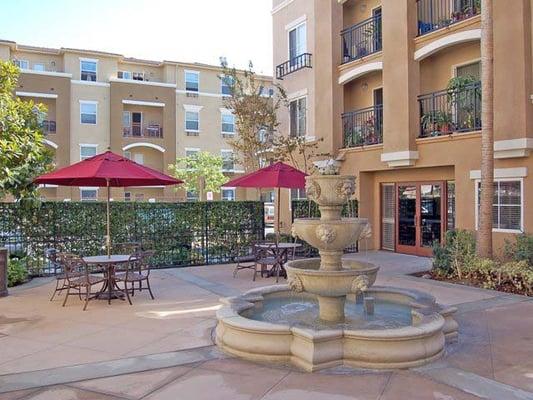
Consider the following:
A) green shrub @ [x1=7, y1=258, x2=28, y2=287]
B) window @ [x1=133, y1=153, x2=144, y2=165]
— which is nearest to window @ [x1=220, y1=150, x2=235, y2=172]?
window @ [x1=133, y1=153, x2=144, y2=165]

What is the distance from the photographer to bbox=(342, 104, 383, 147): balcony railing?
1666cm

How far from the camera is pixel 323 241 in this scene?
6.07m

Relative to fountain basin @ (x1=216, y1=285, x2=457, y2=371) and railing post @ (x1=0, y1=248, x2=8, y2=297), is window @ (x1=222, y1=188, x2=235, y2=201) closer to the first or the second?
railing post @ (x1=0, y1=248, x2=8, y2=297)

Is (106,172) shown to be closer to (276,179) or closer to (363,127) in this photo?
(276,179)

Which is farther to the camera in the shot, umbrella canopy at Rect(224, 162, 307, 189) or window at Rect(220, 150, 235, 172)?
window at Rect(220, 150, 235, 172)

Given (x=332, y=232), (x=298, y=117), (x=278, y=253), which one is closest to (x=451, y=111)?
(x=278, y=253)

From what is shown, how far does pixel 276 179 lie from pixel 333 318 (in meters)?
5.39

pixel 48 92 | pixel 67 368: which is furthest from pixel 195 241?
pixel 48 92

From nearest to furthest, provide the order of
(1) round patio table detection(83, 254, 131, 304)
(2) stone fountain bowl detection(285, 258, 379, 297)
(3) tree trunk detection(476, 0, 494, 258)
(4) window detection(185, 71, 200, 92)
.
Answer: (2) stone fountain bowl detection(285, 258, 379, 297), (1) round patio table detection(83, 254, 131, 304), (3) tree trunk detection(476, 0, 494, 258), (4) window detection(185, 71, 200, 92)

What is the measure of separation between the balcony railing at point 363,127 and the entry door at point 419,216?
199cm

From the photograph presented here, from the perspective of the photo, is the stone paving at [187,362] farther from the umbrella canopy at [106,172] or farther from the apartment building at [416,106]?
the apartment building at [416,106]

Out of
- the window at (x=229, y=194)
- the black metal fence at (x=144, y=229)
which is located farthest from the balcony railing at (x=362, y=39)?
the window at (x=229, y=194)

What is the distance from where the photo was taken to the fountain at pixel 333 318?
17.4 ft

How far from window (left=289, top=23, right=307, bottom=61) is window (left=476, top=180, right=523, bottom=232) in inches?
423
